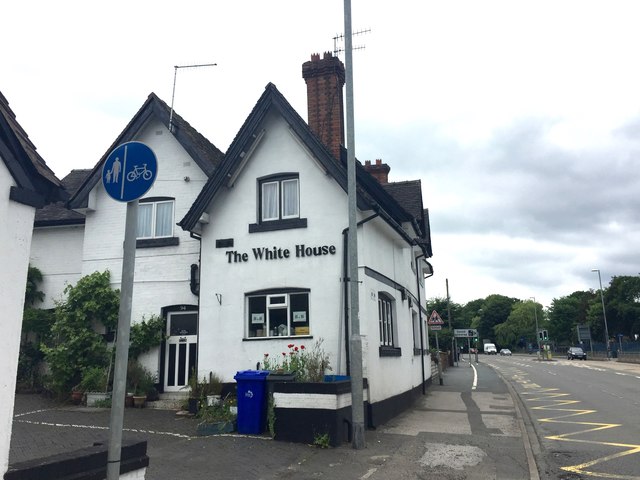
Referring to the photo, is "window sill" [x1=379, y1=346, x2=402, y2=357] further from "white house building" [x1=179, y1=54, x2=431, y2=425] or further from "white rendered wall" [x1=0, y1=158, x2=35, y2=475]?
"white rendered wall" [x1=0, y1=158, x2=35, y2=475]

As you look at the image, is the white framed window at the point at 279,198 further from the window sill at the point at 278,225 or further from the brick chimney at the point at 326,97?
the brick chimney at the point at 326,97

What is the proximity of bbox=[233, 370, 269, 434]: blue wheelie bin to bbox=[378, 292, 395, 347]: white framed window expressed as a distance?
4226 millimetres

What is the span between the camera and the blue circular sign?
13.4 feet

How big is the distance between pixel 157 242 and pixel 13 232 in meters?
10.4

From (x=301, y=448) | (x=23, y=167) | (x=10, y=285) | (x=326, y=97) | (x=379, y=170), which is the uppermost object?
(x=326, y=97)

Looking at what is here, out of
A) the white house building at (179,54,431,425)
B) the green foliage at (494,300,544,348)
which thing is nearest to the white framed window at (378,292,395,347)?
the white house building at (179,54,431,425)

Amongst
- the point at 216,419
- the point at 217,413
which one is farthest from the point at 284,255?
the point at 216,419

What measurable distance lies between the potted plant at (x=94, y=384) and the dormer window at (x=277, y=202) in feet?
19.1

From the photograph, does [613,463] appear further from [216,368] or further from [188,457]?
[216,368]

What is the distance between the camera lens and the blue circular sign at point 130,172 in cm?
408

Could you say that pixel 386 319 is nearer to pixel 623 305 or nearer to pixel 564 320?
pixel 623 305

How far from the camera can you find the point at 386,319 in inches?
570

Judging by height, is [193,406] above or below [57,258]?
below

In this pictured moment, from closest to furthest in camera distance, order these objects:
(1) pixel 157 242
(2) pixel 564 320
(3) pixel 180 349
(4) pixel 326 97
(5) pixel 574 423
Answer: (5) pixel 574 423 → (3) pixel 180 349 → (1) pixel 157 242 → (4) pixel 326 97 → (2) pixel 564 320
